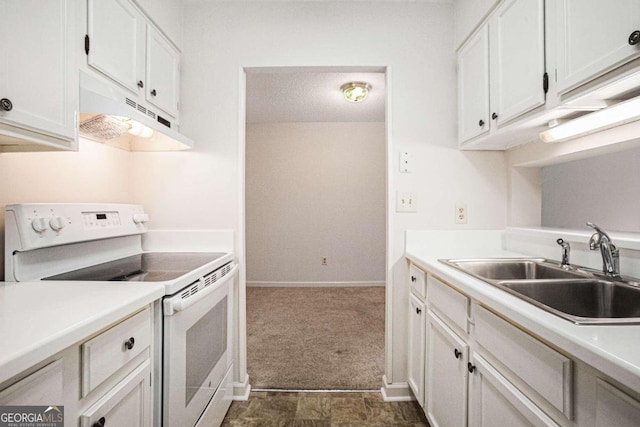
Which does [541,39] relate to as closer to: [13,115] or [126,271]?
[13,115]

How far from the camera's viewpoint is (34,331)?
2.02 ft

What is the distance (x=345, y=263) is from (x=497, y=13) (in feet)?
11.4

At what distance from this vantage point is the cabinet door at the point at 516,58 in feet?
3.73

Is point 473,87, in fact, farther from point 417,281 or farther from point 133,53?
point 133,53

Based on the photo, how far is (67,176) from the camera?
1398 mm

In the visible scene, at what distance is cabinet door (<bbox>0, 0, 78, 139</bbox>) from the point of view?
0.82 metres

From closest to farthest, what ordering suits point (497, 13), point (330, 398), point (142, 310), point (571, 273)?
point (142, 310) < point (571, 273) < point (497, 13) < point (330, 398)

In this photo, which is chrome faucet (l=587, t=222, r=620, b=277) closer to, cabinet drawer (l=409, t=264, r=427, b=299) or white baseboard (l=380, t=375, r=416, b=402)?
cabinet drawer (l=409, t=264, r=427, b=299)

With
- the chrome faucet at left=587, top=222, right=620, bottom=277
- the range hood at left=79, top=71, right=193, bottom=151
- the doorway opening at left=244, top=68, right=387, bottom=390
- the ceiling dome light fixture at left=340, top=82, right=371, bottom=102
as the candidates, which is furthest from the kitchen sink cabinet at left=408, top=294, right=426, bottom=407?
the doorway opening at left=244, top=68, right=387, bottom=390

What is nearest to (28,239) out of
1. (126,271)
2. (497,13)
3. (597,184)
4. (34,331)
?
(126,271)

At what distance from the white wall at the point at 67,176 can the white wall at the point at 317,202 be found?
2634 mm

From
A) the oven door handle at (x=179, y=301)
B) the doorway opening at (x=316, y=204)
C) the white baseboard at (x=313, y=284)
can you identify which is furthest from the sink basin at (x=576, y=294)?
the white baseboard at (x=313, y=284)

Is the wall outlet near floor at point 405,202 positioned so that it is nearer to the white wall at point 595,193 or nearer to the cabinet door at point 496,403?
the white wall at point 595,193

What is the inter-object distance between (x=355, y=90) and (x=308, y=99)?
657 mm
